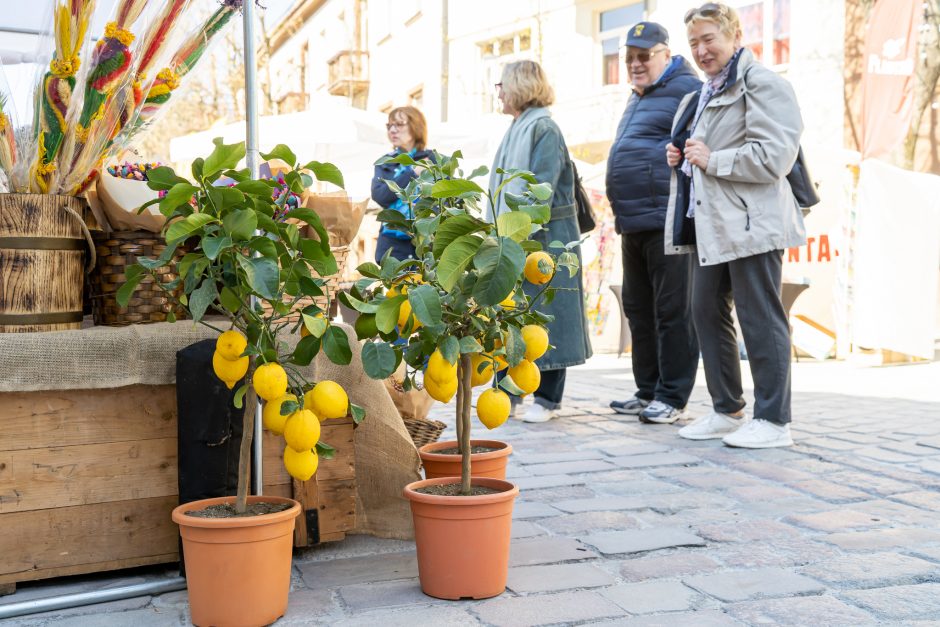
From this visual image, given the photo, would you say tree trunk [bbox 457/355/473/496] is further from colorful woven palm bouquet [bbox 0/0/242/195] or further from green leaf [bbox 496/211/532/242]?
colorful woven palm bouquet [bbox 0/0/242/195]

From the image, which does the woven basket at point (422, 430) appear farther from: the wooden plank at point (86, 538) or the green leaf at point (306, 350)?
the green leaf at point (306, 350)

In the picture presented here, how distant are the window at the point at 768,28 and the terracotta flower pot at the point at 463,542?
1287cm

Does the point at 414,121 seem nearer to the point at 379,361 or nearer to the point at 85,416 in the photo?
the point at 85,416

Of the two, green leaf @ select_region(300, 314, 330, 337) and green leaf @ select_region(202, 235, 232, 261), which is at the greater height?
green leaf @ select_region(202, 235, 232, 261)

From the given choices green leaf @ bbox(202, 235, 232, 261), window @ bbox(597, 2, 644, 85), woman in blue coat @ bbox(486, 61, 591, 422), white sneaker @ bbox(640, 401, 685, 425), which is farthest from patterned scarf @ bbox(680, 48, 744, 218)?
window @ bbox(597, 2, 644, 85)

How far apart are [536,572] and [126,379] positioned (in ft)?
3.90

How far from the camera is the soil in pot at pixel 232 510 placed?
223 centimetres

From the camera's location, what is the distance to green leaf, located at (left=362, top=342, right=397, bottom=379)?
212cm

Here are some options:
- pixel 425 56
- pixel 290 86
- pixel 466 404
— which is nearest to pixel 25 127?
pixel 466 404

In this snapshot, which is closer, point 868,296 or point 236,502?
point 236,502

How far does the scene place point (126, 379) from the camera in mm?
2422

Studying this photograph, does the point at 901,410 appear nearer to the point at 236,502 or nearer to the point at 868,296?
the point at 868,296

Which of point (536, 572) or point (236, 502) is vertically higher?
point (236, 502)

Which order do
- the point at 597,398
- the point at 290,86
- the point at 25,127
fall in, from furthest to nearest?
the point at 290,86 → the point at 597,398 → the point at 25,127
